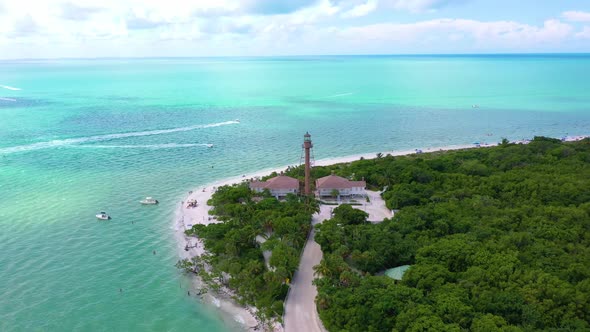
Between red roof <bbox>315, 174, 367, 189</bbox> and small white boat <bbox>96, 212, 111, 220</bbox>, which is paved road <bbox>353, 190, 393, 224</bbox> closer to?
red roof <bbox>315, 174, 367, 189</bbox>

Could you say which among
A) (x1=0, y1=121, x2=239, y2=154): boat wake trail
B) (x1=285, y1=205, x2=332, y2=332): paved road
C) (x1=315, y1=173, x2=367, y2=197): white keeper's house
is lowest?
(x1=285, y1=205, x2=332, y2=332): paved road

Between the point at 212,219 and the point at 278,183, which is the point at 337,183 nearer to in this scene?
the point at 278,183

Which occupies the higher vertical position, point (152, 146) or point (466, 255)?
point (152, 146)

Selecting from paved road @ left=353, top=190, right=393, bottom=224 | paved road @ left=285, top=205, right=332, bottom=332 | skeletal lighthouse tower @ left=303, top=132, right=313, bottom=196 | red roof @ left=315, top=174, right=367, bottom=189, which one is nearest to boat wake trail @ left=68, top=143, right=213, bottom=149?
skeletal lighthouse tower @ left=303, top=132, right=313, bottom=196

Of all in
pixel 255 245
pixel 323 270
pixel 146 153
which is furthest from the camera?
pixel 146 153

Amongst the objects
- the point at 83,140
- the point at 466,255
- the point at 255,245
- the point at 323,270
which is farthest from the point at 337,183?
the point at 83,140

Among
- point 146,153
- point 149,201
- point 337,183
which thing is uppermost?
point 146,153

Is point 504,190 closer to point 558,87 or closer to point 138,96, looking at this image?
point 138,96
